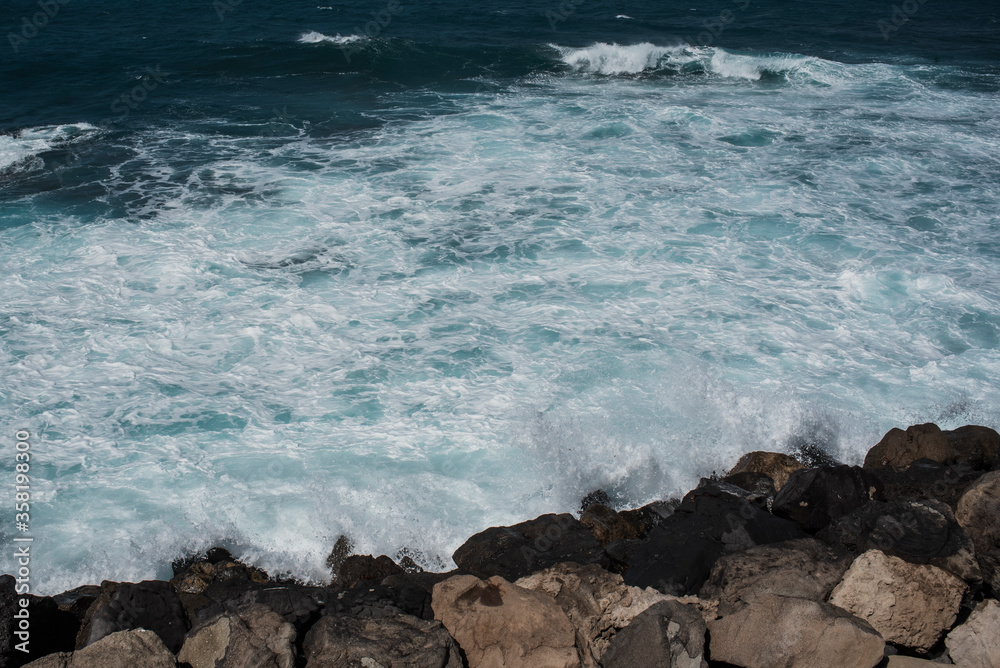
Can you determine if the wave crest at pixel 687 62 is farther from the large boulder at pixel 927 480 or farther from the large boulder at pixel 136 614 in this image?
the large boulder at pixel 136 614

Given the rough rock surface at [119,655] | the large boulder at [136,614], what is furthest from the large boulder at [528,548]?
the rough rock surface at [119,655]

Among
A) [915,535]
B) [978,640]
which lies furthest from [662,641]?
[915,535]

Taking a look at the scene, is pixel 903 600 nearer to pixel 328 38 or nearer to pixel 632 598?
pixel 632 598

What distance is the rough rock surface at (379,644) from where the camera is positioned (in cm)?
475

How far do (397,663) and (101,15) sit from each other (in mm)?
29355

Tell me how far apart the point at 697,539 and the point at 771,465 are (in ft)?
6.29

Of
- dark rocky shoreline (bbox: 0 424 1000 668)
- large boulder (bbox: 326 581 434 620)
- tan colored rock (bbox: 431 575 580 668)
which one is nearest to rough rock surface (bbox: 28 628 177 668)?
dark rocky shoreline (bbox: 0 424 1000 668)

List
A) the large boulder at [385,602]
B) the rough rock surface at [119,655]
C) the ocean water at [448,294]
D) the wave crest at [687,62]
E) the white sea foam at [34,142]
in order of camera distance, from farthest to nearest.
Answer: the wave crest at [687,62], the white sea foam at [34,142], the ocean water at [448,294], the large boulder at [385,602], the rough rock surface at [119,655]

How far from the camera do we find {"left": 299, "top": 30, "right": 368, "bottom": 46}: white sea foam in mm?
24156

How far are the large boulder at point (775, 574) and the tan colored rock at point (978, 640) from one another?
796 mm

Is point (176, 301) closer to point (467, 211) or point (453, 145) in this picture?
point (467, 211)

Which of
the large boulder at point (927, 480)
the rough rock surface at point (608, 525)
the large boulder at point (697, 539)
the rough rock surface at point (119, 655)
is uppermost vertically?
the rough rock surface at point (119, 655)

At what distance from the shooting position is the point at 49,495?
292 inches

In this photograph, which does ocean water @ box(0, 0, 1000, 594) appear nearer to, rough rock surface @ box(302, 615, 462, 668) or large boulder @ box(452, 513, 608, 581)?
large boulder @ box(452, 513, 608, 581)
